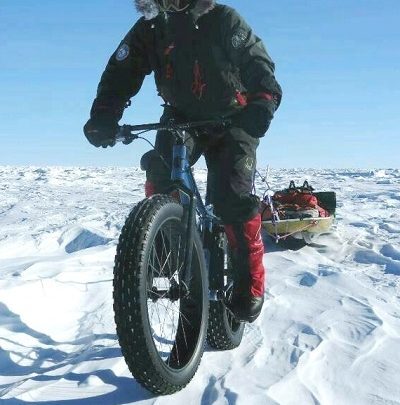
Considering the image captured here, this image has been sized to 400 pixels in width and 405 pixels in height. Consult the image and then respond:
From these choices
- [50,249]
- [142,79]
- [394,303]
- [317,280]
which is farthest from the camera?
[50,249]

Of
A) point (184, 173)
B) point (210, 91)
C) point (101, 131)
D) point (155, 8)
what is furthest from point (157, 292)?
point (155, 8)

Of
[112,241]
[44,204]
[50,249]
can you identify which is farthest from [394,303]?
[44,204]

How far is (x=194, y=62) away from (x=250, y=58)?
1.19 ft

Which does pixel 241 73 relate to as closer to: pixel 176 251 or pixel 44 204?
pixel 176 251

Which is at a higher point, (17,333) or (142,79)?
(142,79)

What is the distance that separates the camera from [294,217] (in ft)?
23.9

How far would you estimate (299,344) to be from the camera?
10.7 ft

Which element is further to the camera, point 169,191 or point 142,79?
point 142,79

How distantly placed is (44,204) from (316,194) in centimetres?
859

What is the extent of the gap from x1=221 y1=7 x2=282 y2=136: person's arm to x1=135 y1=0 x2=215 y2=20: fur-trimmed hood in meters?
0.11

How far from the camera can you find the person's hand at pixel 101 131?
3049mm

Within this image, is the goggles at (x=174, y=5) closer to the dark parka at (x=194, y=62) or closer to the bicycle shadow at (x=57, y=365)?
the dark parka at (x=194, y=62)

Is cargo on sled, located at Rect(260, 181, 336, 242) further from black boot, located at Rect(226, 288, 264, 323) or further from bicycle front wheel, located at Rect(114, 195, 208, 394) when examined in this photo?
bicycle front wheel, located at Rect(114, 195, 208, 394)

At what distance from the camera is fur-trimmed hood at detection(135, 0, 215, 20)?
10.3ft
